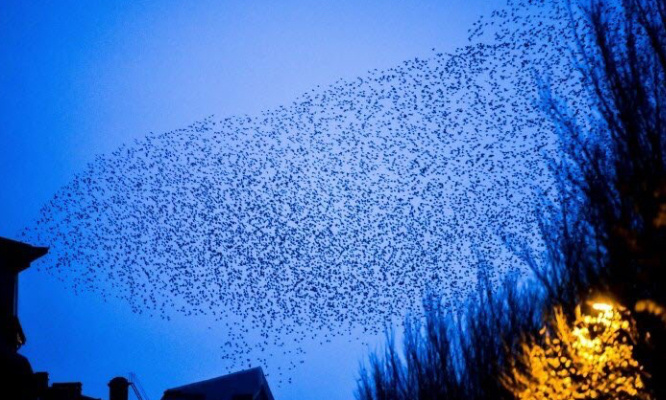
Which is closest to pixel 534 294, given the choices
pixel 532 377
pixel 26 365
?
pixel 532 377

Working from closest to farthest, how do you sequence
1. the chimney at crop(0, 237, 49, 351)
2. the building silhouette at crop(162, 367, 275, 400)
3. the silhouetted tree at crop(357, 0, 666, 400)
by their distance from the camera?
the silhouetted tree at crop(357, 0, 666, 400) → the chimney at crop(0, 237, 49, 351) → the building silhouette at crop(162, 367, 275, 400)

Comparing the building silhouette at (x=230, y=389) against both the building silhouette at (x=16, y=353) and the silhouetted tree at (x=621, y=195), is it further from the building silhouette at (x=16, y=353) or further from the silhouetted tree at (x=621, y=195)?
the silhouetted tree at (x=621, y=195)

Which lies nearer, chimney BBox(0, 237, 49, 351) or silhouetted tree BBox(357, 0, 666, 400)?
silhouetted tree BBox(357, 0, 666, 400)

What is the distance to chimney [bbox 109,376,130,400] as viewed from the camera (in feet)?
82.8

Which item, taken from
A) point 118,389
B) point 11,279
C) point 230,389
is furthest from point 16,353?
point 230,389

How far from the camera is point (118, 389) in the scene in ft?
83.5

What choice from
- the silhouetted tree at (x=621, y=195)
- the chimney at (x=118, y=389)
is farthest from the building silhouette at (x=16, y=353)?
the silhouetted tree at (x=621, y=195)

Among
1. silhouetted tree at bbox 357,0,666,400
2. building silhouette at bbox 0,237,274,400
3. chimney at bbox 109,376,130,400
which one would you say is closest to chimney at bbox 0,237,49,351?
building silhouette at bbox 0,237,274,400

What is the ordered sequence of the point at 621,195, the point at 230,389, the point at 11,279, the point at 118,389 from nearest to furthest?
the point at 621,195 → the point at 11,279 → the point at 118,389 → the point at 230,389

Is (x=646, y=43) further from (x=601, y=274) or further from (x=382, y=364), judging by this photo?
(x=382, y=364)

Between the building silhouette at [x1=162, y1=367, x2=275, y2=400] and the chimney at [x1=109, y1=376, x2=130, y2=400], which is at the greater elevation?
the building silhouette at [x1=162, y1=367, x2=275, y2=400]

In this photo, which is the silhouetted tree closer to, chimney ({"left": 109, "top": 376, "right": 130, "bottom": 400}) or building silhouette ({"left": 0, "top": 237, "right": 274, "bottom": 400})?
building silhouette ({"left": 0, "top": 237, "right": 274, "bottom": 400})

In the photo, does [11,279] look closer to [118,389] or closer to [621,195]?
[118,389]

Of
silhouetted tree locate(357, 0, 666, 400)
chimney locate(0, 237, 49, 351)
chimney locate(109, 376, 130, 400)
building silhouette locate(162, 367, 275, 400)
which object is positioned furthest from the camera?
building silhouette locate(162, 367, 275, 400)
